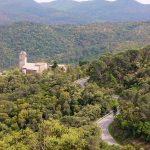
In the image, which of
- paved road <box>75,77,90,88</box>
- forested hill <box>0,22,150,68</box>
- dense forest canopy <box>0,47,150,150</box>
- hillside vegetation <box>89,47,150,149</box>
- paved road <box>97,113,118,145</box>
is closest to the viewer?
dense forest canopy <box>0,47,150,150</box>

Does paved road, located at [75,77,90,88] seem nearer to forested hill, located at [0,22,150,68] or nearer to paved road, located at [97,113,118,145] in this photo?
paved road, located at [97,113,118,145]

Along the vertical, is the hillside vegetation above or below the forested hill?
above

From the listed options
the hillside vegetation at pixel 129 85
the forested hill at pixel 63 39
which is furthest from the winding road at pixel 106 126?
the forested hill at pixel 63 39

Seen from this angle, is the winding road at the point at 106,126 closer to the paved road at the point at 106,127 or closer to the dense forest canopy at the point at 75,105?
the paved road at the point at 106,127

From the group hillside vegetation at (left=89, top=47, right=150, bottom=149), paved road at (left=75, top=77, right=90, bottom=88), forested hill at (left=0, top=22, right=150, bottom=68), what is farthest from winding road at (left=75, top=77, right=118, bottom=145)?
forested hill at (left=0, top=22, right=150, bottom=68)

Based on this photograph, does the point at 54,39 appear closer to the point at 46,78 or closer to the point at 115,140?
the point at 46,78

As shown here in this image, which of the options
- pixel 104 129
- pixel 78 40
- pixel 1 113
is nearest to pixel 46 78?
pixel 1 113
